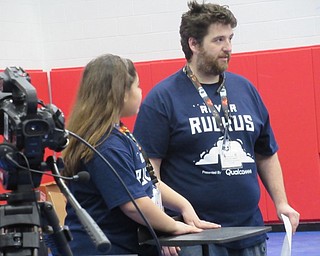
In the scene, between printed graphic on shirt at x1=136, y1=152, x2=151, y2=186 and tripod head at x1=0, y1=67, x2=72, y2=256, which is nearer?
tripod head at x1=0, y1=67, x2=72, y2=256

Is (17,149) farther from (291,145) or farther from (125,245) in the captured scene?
(291,145)

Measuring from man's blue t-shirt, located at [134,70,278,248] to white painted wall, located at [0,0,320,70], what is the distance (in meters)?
3.52

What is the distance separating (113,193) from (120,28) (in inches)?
178

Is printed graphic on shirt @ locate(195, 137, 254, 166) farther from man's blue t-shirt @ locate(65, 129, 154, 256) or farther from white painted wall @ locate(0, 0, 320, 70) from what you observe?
white painted wall @ locate(0, 0, 320, 70)

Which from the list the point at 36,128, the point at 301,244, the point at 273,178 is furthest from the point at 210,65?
the point at 301,244

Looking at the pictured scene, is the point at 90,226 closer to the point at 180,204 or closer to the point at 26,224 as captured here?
the point at 26,224

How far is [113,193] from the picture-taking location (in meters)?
2.12

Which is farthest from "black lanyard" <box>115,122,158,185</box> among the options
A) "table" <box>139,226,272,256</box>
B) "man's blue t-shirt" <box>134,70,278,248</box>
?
"man's blue t-shirt" <box>134,70,278,248</box>

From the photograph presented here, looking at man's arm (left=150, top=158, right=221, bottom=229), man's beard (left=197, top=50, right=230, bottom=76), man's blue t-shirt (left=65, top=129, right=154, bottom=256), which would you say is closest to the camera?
man's blue t-shirt (left=65, top=129, right=154, bottom=256)

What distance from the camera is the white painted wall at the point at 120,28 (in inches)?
240

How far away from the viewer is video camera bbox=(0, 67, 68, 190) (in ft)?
4.85

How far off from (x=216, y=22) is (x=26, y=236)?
1622mm

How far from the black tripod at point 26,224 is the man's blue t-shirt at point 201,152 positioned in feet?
3.86

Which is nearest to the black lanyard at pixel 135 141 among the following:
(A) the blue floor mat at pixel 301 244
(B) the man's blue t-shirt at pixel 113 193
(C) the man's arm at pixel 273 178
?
(B) the man's blue t-shirt at pixel 113 193
